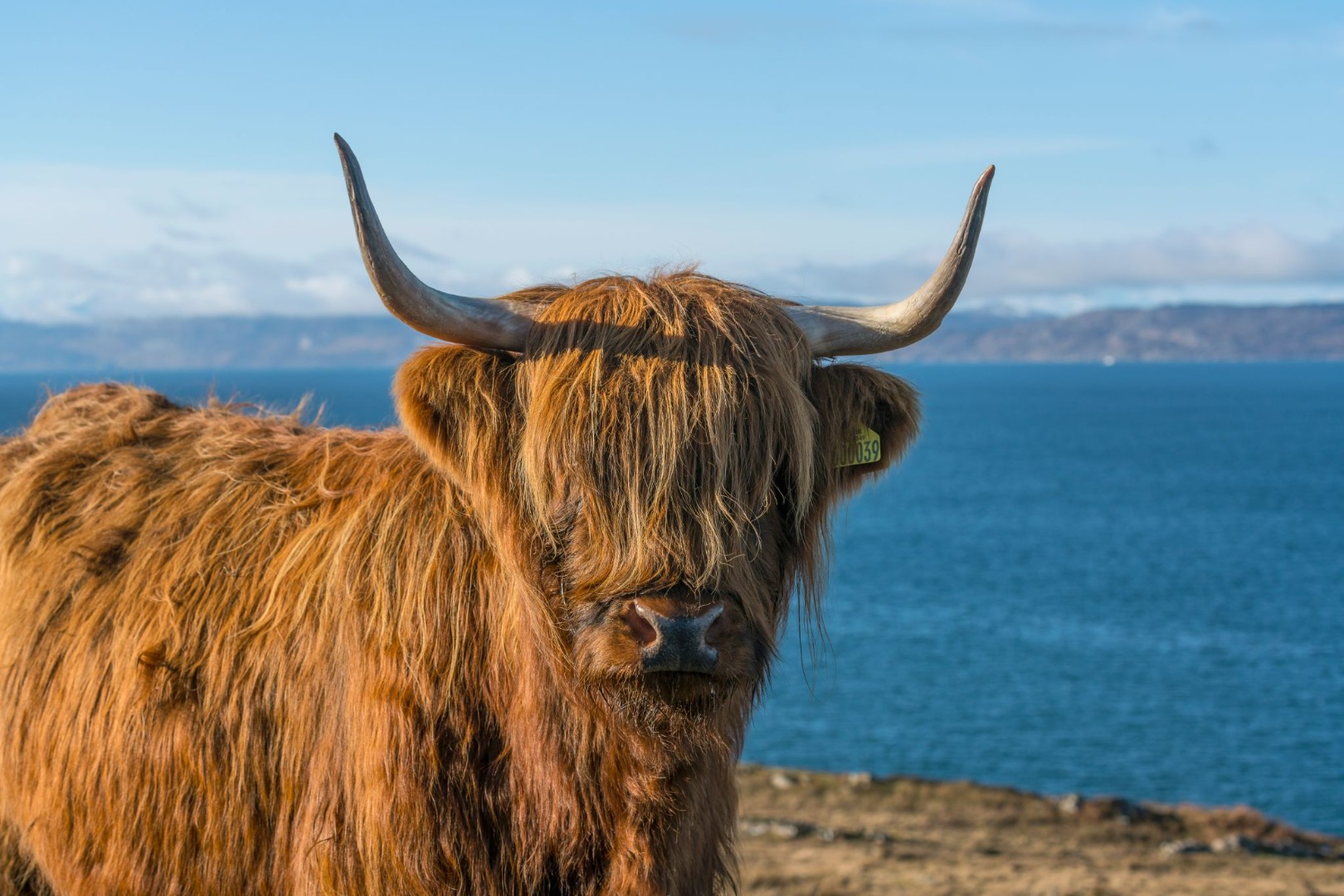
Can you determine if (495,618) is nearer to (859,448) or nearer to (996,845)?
(859,448)

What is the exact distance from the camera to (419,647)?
3.51m

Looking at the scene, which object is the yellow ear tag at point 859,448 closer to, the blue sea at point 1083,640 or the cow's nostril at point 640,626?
the blue sea at point 1083,640

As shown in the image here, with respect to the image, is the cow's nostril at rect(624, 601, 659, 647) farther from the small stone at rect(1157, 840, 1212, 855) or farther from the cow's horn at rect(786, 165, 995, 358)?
the small stone at rect(1157, 840, 1212, 855)

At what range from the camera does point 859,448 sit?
3.74 metres

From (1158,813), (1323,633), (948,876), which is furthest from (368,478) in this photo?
(1323,633)

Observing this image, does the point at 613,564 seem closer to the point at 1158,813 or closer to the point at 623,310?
the point at 623,310

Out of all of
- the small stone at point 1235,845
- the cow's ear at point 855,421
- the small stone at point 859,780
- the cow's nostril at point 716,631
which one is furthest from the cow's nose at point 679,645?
the small stone at point 859,780

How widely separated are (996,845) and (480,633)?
996 centimetres

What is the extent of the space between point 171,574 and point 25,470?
1.04 meters

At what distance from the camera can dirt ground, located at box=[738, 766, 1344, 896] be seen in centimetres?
1012

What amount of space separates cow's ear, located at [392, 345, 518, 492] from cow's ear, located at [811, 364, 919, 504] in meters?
0.93

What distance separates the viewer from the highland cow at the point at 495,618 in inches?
126

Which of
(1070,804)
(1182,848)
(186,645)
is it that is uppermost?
(186,645)

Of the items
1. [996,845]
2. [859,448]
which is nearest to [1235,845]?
[996,845]
